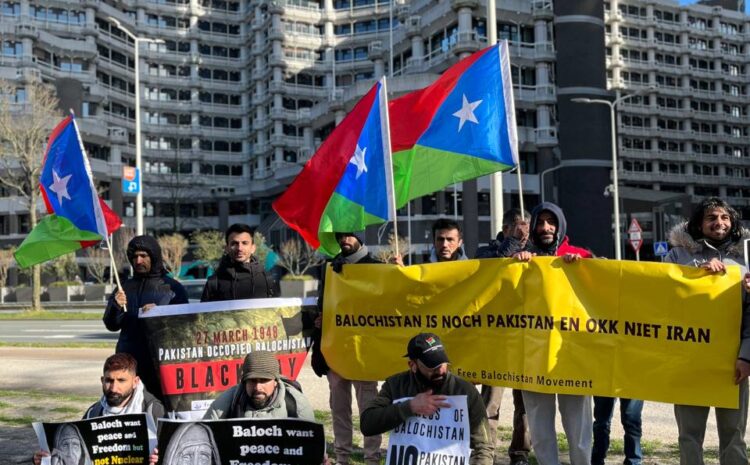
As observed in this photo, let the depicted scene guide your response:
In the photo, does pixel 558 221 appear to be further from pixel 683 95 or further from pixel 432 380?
pixel 683 95

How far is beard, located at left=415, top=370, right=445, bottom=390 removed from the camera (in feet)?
14.9

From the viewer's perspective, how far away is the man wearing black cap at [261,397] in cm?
472

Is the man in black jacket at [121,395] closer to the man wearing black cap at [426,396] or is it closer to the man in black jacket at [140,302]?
the man in black jacket at [140,302]

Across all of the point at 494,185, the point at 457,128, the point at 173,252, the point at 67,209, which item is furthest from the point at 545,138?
the point at 67,209

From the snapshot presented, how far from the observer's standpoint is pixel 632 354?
5.38m

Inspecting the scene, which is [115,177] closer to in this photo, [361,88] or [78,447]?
[361,88]

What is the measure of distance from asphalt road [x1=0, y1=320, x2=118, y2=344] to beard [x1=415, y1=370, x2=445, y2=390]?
56.1 feet

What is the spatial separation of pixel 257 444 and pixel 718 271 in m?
3.32

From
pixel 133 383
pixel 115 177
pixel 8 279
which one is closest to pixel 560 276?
pixel 133 383

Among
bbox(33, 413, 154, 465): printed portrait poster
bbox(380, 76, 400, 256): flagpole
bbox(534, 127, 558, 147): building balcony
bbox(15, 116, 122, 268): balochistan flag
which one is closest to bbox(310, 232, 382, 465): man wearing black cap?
bbox(380, 76, 400, 256): flagpole

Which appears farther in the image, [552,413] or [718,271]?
[552,413]

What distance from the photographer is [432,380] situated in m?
4.55

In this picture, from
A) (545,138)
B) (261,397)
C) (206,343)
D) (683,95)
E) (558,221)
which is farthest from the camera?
(683,95)

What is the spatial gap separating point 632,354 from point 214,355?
337 cm
